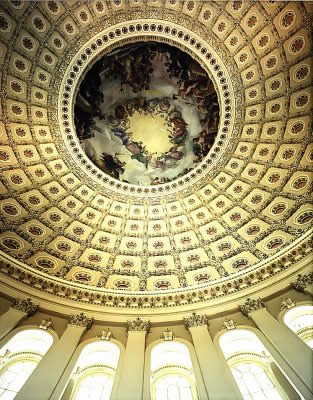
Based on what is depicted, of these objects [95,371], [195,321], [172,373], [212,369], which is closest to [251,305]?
[195,321]

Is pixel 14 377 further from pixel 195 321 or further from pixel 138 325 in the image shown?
pixel 195 321

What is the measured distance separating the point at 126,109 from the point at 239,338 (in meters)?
13.9

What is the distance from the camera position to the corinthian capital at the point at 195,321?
42.7ft

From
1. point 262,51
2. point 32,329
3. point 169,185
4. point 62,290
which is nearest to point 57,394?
point 32,329

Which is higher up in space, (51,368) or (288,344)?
(288,344)

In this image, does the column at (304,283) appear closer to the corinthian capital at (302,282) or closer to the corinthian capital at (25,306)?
the corinthian capital at (302,282)

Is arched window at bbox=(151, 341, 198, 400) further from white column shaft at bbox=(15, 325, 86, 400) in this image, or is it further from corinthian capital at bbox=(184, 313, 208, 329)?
white column shaft at bbox=(15, 325, 86, 400)

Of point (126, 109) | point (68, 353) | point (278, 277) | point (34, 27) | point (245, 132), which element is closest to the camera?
point (68, 353)

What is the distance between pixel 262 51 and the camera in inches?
618

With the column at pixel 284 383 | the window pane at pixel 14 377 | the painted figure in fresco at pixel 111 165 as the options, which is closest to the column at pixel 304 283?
the column at pixel 284 383

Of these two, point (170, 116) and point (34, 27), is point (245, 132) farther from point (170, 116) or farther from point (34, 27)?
point (34, 27)

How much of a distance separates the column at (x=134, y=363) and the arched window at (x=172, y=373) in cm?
67

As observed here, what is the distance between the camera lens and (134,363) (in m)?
11.1

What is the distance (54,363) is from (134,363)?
9.22 feet
